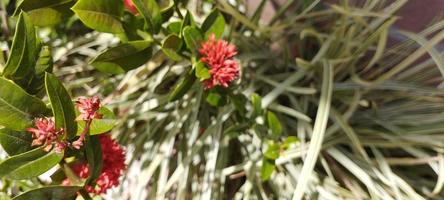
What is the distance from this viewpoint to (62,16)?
0.77 metres

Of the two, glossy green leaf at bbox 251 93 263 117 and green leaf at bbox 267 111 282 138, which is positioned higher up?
glossy green leaf at bbox 251 93 263 117

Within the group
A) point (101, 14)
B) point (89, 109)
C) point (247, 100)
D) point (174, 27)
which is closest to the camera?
point (89, 109)

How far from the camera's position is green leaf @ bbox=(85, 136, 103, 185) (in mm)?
672

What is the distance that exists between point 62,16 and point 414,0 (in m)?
0.73

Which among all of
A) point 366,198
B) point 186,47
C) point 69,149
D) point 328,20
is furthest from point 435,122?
point 69,149

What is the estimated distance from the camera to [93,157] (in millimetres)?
686

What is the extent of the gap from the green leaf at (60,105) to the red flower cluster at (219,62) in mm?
240

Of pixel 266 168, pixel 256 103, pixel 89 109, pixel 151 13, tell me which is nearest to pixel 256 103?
pixel 256 103

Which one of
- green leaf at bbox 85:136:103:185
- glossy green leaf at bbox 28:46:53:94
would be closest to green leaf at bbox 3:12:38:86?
glossy green leaf at bbox 28:46:53:94

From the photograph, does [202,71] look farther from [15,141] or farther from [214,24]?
[15,141]

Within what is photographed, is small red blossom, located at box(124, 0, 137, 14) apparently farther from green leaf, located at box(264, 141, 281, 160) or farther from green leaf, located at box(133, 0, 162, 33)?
green leaf, located at box(264, 141, 281, 160)

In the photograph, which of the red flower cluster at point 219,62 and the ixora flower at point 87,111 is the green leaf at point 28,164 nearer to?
the ixora flower at point 87,111

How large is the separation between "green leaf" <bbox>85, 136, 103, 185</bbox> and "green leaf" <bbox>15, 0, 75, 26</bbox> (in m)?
0.20

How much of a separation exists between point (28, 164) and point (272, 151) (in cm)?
44
